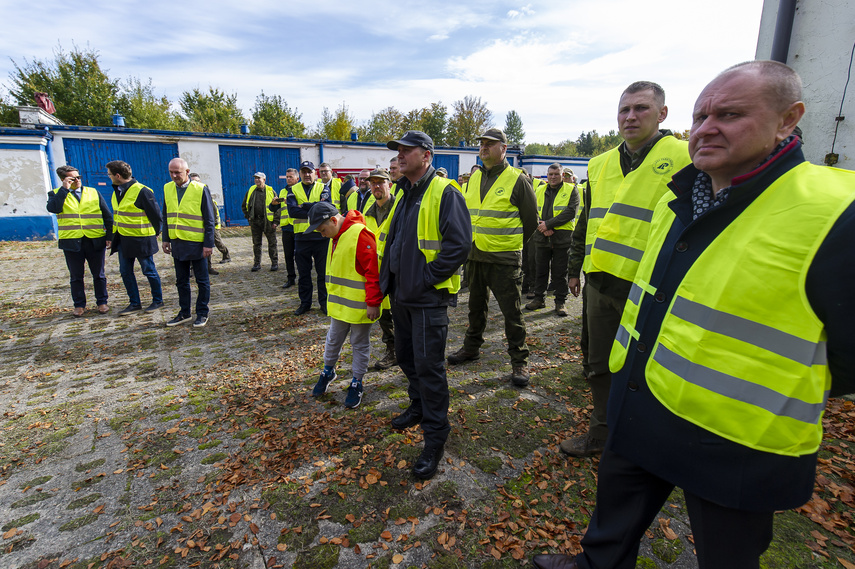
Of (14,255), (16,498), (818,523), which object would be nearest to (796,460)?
(818,523)

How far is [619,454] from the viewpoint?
176cm

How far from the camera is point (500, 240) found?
445 cm

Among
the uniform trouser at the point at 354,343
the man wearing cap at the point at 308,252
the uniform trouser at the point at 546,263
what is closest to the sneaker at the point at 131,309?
the man wearing cap at the point at 308,252

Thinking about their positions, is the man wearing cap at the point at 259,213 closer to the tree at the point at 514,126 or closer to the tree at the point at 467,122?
the tree at the point at 467,122

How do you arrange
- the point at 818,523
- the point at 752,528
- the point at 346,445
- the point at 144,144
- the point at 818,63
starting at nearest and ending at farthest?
the point at 752,528, the point at 818,523, the point at 346,445, the point at 818,63, the point at 144,144

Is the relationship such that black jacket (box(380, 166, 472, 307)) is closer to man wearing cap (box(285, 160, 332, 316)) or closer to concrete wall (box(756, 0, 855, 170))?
man wearing cap (box(285, 160, 332, 316))

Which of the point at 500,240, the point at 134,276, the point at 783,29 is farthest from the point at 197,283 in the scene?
the point at 783,29

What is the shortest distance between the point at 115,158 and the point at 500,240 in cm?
1802

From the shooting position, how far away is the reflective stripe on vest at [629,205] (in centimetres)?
266

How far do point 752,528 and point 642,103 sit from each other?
8.22 feet

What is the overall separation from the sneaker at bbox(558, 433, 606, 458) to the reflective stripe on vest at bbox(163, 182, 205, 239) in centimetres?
579

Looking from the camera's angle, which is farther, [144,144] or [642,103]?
[144,144]

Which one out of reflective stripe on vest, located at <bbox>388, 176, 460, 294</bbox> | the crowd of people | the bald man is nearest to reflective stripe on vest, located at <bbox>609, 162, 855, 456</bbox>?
the crowd of people

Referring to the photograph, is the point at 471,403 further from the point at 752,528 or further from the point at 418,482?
the point at 752,528
